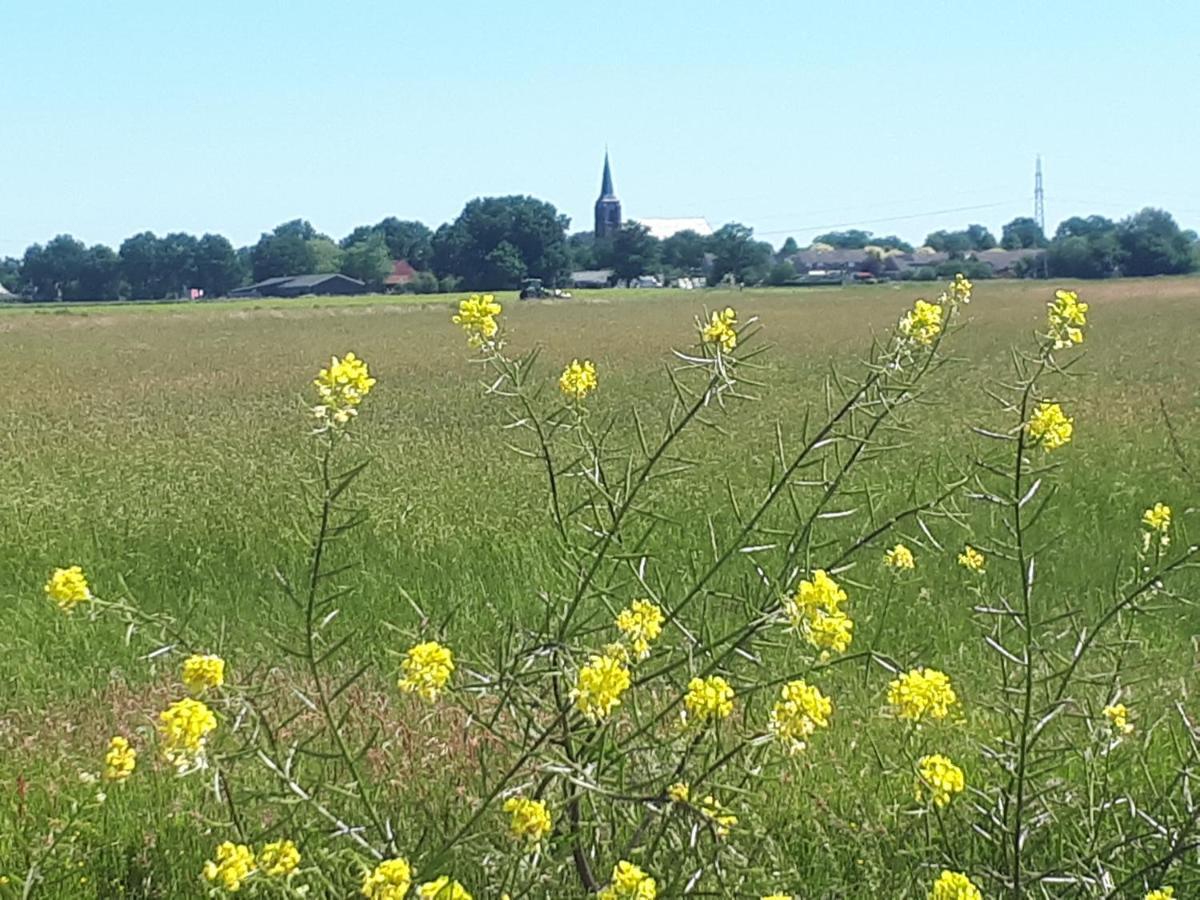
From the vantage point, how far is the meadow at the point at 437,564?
301 cm

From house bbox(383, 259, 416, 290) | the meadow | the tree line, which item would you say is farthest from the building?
the meadow

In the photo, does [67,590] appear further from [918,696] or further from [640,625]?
[918,696]

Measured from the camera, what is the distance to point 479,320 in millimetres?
2455

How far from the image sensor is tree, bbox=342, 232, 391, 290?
91.8 metres

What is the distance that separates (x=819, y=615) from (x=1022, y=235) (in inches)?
4892

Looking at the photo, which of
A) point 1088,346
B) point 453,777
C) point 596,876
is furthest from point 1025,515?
point 1088,346

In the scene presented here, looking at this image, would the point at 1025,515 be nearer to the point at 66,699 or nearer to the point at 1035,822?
the point at 1035,822

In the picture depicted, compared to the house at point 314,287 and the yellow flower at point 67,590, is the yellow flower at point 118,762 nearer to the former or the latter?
the yellow flower at point 67,590

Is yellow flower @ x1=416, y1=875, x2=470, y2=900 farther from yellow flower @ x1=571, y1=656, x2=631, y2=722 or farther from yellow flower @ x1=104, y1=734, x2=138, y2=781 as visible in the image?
yellow flower @ x1=104, y1=734, x2=138, y2=781

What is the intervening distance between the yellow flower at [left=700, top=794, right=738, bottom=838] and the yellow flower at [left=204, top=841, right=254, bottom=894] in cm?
69

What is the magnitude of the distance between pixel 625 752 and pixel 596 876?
51 centimetres

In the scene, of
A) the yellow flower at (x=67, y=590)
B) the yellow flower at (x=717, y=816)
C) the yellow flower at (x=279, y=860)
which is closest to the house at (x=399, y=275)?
the yellow flower at (x=67, y=590)

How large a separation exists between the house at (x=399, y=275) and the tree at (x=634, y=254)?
1419 centimetres

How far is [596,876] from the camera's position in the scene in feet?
8.27
